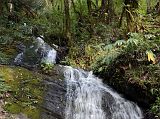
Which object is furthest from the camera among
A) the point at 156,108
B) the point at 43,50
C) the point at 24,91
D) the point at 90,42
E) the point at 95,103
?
the point at 90,42

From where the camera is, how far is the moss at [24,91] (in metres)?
7.37

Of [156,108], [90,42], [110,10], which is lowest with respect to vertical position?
[156,108]

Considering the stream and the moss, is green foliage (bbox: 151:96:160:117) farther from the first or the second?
the moss

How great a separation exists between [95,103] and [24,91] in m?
1.95

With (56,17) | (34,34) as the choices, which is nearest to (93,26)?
(56,17)

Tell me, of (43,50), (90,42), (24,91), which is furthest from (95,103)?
(90,42)

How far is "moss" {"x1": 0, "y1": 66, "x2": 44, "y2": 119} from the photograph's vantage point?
7.37m

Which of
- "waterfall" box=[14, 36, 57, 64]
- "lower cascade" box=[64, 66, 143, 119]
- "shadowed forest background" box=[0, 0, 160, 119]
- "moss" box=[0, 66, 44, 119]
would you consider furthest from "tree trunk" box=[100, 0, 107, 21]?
"moss" box=[0, 66, 44, 119]

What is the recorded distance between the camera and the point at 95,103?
339 inches

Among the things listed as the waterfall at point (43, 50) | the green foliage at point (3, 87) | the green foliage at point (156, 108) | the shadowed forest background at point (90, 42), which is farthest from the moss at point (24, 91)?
the waterfall at point (43, 50)

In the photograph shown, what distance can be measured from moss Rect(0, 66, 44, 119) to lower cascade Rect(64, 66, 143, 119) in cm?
82

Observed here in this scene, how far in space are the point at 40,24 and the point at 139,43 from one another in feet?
22.7

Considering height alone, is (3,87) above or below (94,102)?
above

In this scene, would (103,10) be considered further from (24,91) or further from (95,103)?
(24,91)
